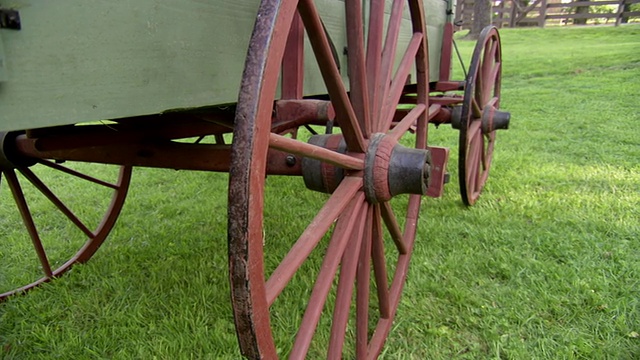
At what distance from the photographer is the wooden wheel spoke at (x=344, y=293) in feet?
4.27

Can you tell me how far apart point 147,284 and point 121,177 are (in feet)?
2.10

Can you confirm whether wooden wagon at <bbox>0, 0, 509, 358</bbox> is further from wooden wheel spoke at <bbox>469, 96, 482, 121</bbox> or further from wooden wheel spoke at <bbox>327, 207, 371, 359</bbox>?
wooden wheel spoke at <bbox>469, 96, 482, 121</bbox>

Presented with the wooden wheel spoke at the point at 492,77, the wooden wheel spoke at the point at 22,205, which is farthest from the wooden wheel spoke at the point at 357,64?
the wooden wheel spoke at the point at 492,77

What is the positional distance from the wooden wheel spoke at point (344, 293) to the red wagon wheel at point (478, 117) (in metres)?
1.44

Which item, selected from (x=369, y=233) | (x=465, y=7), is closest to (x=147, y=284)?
(x=369, y=233)

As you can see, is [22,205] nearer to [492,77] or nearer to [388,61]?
[388,61]

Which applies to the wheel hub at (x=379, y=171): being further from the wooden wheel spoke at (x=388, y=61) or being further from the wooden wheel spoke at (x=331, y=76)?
the wooden wheel spoke at (x=388, y=61)

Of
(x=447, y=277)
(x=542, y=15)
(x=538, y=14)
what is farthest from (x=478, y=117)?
(x=538, y=14)

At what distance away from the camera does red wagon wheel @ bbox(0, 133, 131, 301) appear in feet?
7.11

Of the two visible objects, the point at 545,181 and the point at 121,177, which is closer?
the point at 121,177

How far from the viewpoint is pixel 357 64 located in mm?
1357

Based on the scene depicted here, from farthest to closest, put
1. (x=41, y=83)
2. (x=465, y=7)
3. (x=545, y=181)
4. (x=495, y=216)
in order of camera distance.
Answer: (x=465, y=7)
(x=545, y=181)
(x=495, y=216)
(x=41, y=83)

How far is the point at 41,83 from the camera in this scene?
77 cm

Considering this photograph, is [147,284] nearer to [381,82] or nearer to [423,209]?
[381,82]
